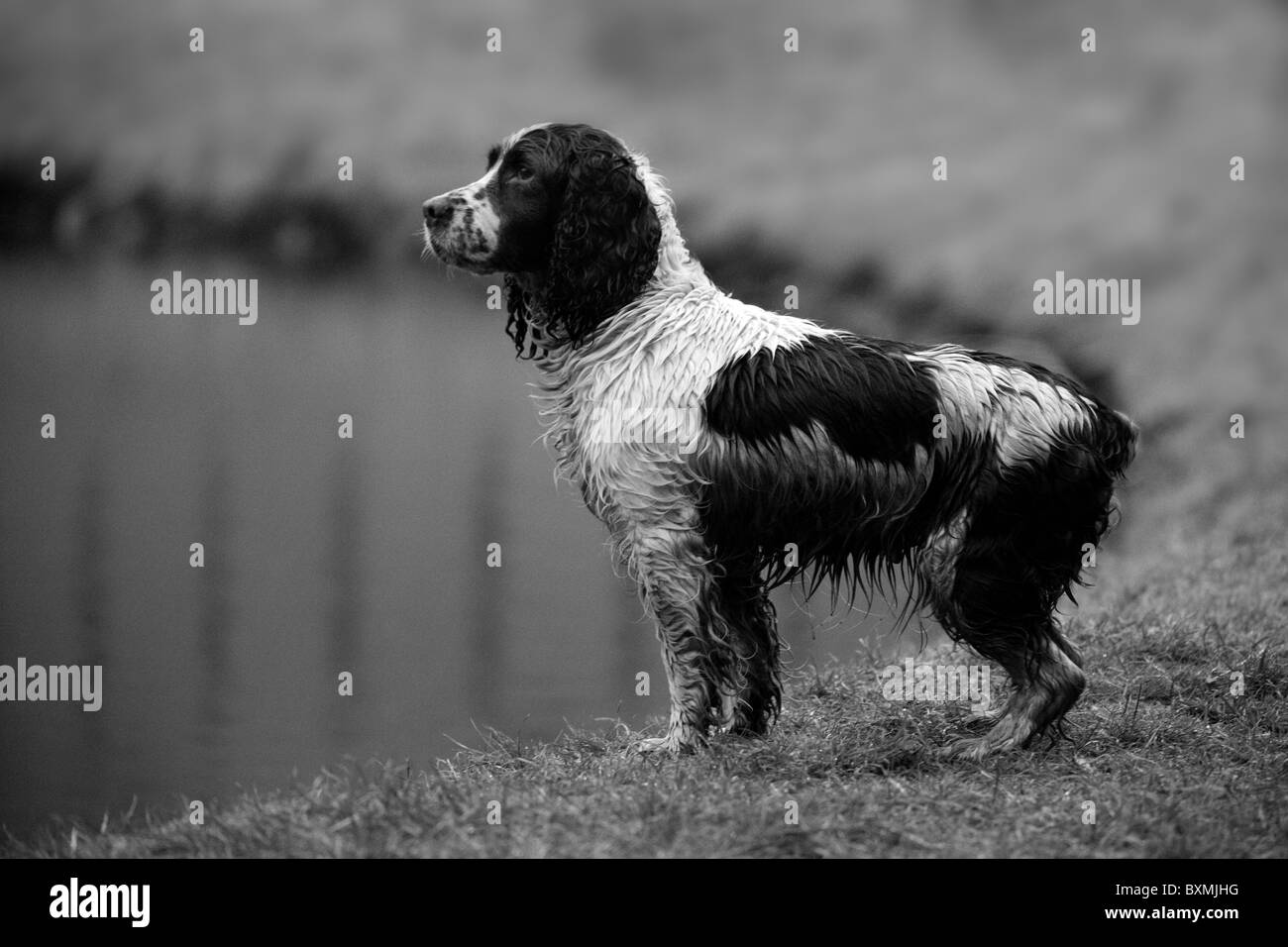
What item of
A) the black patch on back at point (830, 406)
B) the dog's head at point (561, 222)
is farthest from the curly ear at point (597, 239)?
the black patch on back at point (830, 406)

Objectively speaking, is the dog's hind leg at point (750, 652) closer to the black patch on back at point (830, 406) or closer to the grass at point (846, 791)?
the grass at point (846, 791)

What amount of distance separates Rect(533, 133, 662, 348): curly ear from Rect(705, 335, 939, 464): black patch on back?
0.55 meters

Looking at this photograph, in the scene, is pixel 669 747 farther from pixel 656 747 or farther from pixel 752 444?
pixel 752 444

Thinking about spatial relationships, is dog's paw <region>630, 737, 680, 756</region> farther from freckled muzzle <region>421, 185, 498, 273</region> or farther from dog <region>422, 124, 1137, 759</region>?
freckled muzzle <region>421, 185, 498, 273</region>

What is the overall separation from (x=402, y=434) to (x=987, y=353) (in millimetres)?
11635

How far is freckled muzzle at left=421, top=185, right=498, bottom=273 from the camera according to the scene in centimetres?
523

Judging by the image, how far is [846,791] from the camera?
4863 mm

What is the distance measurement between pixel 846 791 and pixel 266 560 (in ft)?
30.7

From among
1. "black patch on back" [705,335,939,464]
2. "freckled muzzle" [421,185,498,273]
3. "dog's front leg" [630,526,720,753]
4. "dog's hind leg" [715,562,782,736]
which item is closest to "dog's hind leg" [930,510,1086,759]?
"black patch on back" [705,335,939,464]

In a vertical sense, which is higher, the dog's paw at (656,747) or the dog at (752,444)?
the dog at (752,444)

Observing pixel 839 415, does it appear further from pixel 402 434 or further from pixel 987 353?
pixel 402 434

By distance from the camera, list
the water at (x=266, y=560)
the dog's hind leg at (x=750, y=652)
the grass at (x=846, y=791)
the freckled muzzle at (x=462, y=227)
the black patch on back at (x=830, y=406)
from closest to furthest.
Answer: the grass at (x=846, y=791), the black patch on back at (x=830, y=406), the freckled muzzle at (x=462, y=227), the dog's hind leg at (x=750, y=652), the water at (x=266, y=560)

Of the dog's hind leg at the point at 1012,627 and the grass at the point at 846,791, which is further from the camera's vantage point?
the dog's hind leg at the point at 1012,627

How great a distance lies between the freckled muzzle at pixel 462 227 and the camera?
523 centimetres
